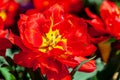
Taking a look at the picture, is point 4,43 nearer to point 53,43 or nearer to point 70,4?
point 53,43

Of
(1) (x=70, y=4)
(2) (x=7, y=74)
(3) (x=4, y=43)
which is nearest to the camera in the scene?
(3) (x=4, y=43)

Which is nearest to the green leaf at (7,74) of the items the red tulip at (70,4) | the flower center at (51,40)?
the flower center at (51,40)

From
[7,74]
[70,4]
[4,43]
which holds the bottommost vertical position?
[70,4]

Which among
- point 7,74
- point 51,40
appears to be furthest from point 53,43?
point 7,74

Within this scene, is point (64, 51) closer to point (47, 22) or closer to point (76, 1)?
point (47, 22)

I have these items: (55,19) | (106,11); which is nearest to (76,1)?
(106,11)

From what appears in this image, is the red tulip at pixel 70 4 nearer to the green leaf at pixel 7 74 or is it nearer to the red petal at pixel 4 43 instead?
the green leaf at pixel 7 74

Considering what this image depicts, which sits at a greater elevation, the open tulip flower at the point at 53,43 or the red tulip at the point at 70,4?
the open tulip flower at the point at 53,43
